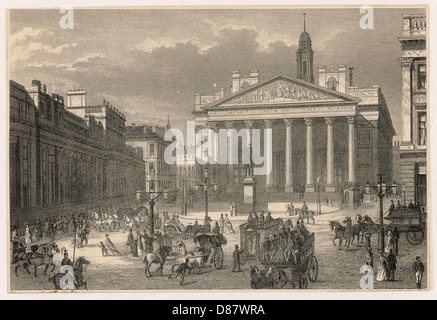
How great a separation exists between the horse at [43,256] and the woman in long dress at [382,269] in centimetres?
873

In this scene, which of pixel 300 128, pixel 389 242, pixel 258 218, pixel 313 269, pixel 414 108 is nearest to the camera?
pixel 313 269

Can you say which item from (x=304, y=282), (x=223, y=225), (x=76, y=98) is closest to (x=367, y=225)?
(x=304, y=282)

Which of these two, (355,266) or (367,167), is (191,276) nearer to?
(355,266)

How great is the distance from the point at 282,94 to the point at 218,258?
593 centimetres

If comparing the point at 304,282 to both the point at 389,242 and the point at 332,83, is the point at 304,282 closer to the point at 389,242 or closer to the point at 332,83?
the point at 389,242

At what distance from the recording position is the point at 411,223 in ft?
46.6

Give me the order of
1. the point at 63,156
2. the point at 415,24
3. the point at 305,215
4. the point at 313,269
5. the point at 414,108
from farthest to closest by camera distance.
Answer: the point at 63,156, the point at 414,108, the point at 305,215, the point at 415,24, the point at 313,269

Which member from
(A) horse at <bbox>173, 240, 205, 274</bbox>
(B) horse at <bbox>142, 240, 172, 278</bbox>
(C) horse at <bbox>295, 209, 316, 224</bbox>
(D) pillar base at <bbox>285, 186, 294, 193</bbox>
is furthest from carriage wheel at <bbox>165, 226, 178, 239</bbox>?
(D) pillar base at <bbox>285, 186, 294, 193</bbox>

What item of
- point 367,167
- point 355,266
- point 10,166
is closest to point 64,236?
point 10,166

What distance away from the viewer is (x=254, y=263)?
1395cm

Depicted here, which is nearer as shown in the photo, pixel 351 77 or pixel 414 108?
pixel 414 108

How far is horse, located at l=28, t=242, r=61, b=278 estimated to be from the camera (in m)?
14.0

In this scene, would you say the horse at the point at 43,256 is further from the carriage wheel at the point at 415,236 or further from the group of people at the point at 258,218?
the carriage wheel at the point at 415,236

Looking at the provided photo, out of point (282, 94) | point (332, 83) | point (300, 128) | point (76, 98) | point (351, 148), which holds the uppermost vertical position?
point (332, 83)
